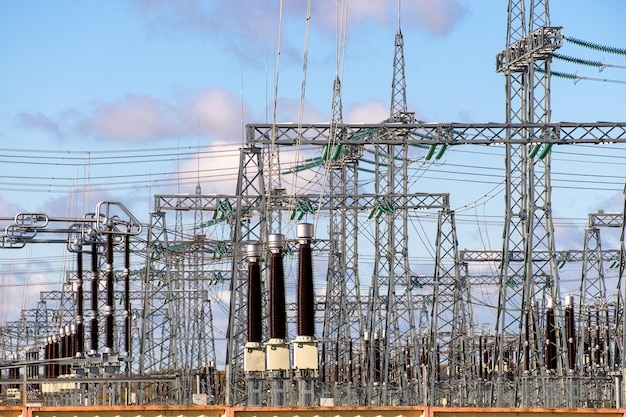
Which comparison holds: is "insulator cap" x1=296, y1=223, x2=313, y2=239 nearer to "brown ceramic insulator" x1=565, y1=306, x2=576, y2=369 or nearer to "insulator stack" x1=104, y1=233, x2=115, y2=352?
"insulator stack" x1=104, y1=233, x2=115, y2=352

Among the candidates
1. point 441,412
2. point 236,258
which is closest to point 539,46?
point 236,258

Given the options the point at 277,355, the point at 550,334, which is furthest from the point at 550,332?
the point at 277,355

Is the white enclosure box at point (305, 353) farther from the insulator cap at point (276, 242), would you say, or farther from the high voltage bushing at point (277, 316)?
the insulator cap at point (276, 242)

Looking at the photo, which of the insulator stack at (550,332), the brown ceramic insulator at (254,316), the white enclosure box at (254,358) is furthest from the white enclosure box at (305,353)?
the insulator stack at (550,332)

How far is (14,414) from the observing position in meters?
12.9

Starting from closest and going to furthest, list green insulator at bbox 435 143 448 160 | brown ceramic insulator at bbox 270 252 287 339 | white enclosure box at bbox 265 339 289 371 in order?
white enclosure box at bbox 265 339 289 371, brown ceramic insulator at bbox 270 252 287 339, green insulator at bbox 435 143 448 160

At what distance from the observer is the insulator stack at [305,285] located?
19.7m

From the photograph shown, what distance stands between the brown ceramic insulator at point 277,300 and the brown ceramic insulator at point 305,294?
898mm

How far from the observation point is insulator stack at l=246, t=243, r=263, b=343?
73.0 feet

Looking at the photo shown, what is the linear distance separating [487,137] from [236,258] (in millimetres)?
7825

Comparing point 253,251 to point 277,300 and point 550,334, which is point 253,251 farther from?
point 550,334

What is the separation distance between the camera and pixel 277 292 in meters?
21.2

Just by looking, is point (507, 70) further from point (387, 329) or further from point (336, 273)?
point (336, 273)

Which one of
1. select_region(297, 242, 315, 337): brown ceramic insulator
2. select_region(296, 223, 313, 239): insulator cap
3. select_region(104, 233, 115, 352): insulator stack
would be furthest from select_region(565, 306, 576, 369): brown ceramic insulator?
select_region(296, 223, 313, 239): insulator cap
